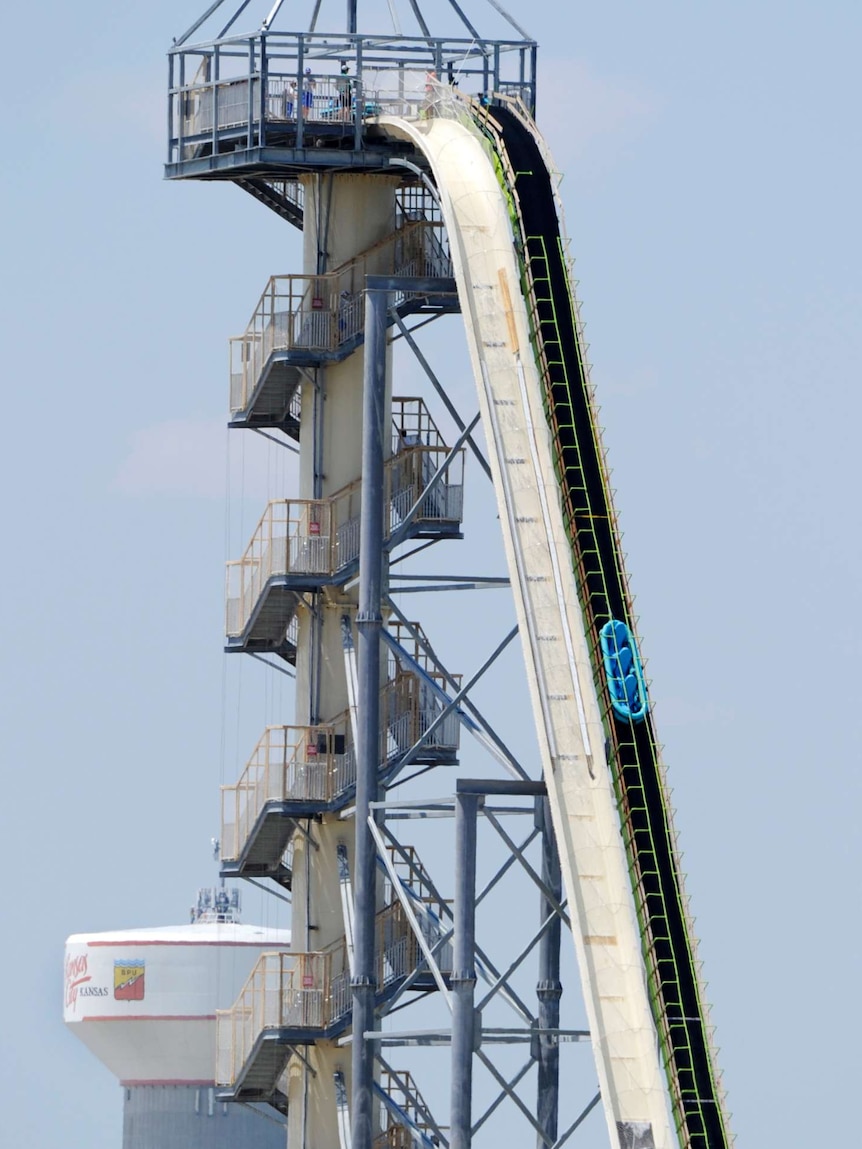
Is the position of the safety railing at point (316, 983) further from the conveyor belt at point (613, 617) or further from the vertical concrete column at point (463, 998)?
the conveyor belt at point (613, 617)

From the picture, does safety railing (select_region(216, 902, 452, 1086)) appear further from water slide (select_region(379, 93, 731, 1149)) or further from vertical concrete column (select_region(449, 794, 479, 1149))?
water slide (select_region(379, 93, 731, 1149))

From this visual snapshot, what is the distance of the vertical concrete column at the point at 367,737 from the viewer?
258 ft

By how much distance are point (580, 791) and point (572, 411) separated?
350 inches

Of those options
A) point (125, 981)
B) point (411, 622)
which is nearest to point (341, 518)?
point (411, 622)

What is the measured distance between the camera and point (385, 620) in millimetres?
80812

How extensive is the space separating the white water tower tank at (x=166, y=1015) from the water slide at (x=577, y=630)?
6894 cm

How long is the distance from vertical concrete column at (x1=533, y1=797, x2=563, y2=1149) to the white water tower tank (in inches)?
2526

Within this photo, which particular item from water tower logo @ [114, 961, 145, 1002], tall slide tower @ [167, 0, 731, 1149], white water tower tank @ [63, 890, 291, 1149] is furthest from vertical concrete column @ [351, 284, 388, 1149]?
water tower logo @ [114, 961, 145, 1002]

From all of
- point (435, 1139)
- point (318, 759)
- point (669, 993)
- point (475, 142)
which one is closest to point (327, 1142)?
point (435, 1139)

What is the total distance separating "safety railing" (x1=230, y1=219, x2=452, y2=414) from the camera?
83062 mm

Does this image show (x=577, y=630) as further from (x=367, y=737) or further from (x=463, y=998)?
(x=367, y=737)

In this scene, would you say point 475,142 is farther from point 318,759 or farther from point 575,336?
point 318,759

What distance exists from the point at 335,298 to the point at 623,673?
559 inches

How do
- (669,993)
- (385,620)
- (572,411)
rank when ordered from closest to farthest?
1. (669,993)
2. (572,411)
3. (385,620)
